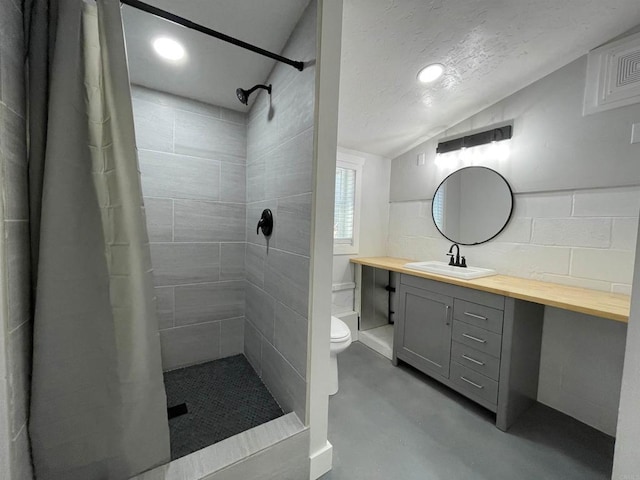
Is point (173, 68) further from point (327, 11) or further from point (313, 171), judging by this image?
point (313, 171)

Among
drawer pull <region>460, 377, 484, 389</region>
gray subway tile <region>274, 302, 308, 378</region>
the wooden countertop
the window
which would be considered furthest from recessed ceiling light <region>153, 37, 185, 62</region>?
drawer pull <region>460, 377, 484, 389</region>

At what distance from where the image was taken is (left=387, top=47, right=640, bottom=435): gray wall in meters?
1.52

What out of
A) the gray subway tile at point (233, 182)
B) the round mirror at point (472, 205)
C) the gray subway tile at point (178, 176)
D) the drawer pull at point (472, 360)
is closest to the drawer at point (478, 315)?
the drawer pull at point (472, 360)

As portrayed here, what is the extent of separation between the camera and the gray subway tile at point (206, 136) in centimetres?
173

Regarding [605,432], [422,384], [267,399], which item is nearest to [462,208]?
[422,384]

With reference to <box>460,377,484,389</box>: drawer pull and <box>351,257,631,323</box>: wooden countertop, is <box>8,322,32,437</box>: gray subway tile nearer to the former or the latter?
<box>351,257,631,323</box>: wooden countertop

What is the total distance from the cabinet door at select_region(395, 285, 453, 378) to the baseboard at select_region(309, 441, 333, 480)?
3.50 ft

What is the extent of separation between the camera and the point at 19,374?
0.74 m

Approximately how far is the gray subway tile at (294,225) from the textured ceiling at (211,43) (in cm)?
82

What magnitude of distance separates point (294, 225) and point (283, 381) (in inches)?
33.9

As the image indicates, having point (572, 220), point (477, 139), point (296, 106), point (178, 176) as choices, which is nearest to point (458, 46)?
point (477, 139)

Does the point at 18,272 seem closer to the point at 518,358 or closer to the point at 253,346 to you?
the point at 253,346

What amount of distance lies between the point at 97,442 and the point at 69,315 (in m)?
0.49

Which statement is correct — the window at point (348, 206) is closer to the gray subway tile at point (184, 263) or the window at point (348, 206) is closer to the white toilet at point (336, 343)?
the white toilet at point (336, 343)
